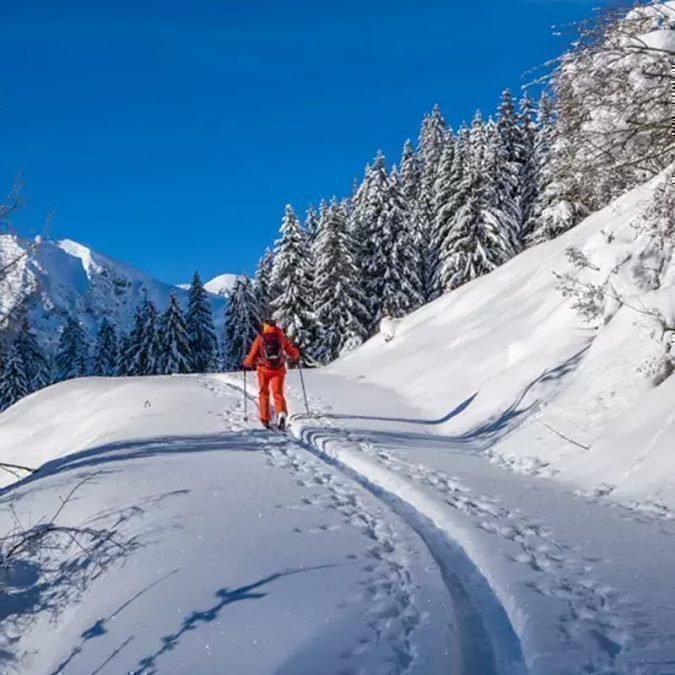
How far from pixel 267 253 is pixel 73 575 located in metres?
52.3

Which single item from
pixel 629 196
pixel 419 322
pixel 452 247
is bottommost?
pixel 419 322

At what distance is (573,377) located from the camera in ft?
41.5

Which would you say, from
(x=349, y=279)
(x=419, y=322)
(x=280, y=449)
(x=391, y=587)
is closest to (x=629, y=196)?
(x=419, y=322)

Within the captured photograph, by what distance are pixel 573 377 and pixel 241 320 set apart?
40626 mm

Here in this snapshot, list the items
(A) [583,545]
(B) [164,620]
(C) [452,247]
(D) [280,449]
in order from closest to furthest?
(B) [164,620], (A) [583,545], (D) [280,449], (C) [452,247]

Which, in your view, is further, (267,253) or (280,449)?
(267,253)

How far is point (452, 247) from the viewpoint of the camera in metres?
39.8

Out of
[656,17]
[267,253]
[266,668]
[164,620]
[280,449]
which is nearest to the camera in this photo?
[266,668]

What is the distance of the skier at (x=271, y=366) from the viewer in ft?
46.4

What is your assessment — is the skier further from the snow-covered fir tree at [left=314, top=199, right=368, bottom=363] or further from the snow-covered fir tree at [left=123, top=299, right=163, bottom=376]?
the snow-covered fir tree at [left=123, top=299, right=163, bottom=376]

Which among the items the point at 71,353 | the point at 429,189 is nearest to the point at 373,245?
the point at 429,189

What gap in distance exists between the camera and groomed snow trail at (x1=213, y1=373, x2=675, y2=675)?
4500mm

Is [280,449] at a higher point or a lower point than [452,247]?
lower

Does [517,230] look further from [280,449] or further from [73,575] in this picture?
[73,575]
